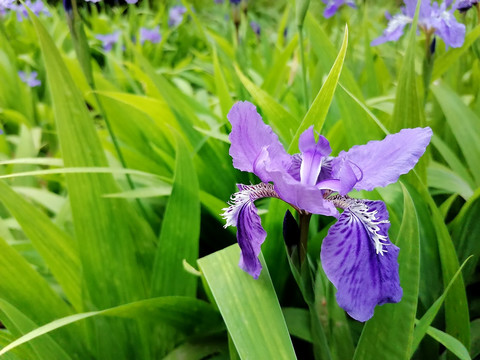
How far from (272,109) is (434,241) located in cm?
43

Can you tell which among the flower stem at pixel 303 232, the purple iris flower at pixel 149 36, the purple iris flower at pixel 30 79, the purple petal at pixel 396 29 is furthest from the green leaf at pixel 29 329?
the purple iris flower at pixel 149 36

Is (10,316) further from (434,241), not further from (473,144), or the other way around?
(473,144)

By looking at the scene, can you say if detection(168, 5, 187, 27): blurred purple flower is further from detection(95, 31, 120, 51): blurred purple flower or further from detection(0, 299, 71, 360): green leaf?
detection(0, 299, 71, 360): green leaf

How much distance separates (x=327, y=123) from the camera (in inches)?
47.8

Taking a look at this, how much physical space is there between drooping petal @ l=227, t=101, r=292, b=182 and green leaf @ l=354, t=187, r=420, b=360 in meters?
0.19

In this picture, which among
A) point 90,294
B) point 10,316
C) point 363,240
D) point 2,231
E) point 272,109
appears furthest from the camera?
point 2,231

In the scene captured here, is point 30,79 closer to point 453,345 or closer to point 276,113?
point 276,113

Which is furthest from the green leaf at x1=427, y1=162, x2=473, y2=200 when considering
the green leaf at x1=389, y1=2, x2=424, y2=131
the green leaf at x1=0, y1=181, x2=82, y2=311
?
the green leaf at x1=0, y1=181, x2=82, y2=311

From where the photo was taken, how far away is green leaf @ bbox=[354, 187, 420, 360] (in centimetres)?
58

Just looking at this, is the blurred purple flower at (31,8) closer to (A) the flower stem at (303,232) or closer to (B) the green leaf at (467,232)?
(A) the flower stem at (303,232)

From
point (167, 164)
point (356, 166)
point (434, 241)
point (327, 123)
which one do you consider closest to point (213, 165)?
point (167, 164)

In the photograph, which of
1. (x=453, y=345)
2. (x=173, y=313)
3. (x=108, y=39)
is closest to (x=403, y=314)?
(x=453, y=345)

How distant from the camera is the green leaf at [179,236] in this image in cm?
85

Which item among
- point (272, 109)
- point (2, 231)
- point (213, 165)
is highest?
point (272, 109)
